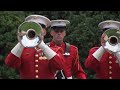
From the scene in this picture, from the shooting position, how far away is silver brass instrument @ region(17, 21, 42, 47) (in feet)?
17.5

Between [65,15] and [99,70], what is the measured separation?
13.5ft

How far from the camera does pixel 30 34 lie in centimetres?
544

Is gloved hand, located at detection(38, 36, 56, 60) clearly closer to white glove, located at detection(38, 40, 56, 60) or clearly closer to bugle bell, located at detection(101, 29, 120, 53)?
white glove, located at detection(38, 40, 56, 60)

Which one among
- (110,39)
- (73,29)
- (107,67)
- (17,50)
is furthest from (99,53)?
(73,29)

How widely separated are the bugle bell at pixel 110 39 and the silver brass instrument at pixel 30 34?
765mm

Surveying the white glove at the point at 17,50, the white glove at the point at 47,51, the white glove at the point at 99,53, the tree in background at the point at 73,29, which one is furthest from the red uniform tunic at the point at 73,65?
the tree in background at the point at 73,29

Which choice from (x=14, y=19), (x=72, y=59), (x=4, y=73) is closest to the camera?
(x=72, y=59)

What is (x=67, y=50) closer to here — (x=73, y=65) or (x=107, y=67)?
(x=73, y=65)

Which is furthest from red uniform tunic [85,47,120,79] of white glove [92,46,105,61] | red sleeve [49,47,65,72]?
red sleeve [49,47,65,72]

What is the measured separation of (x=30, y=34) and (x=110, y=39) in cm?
91

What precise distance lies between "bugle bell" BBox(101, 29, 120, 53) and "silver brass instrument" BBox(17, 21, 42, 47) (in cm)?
77

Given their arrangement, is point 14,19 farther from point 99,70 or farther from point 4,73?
point 99,70

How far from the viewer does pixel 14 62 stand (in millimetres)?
5461
